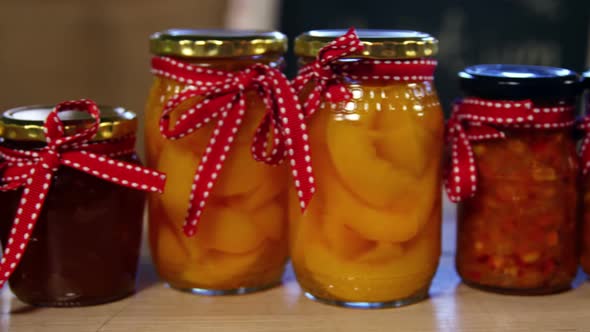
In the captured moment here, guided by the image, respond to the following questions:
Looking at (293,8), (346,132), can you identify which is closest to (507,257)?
(346,132)

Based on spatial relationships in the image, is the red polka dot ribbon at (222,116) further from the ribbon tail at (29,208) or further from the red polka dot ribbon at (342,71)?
the ribbon tail at (29,208)

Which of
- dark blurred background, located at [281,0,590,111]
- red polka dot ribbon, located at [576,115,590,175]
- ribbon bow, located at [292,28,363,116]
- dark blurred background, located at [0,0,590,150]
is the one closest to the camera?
ribbon bow, located at [292,28,363,116]

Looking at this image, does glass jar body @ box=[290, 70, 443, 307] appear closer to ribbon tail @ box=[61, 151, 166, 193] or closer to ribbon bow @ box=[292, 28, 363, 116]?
ribbon bow @ box=[292, 28, 363, 116]

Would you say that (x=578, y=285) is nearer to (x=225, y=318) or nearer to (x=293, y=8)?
(x=225, y=318)

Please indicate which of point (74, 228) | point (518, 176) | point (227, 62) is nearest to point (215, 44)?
point (227, 62)

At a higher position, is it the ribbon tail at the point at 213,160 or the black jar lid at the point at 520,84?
the black jar lid at the point at 520,84

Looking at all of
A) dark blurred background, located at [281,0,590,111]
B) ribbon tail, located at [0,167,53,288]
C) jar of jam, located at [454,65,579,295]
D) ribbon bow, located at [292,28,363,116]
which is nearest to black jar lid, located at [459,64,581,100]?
jar of jam, located at [454,65,579,295]

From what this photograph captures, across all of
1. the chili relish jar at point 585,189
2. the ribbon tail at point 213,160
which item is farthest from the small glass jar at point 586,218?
the ribbon tail at point 213,160
